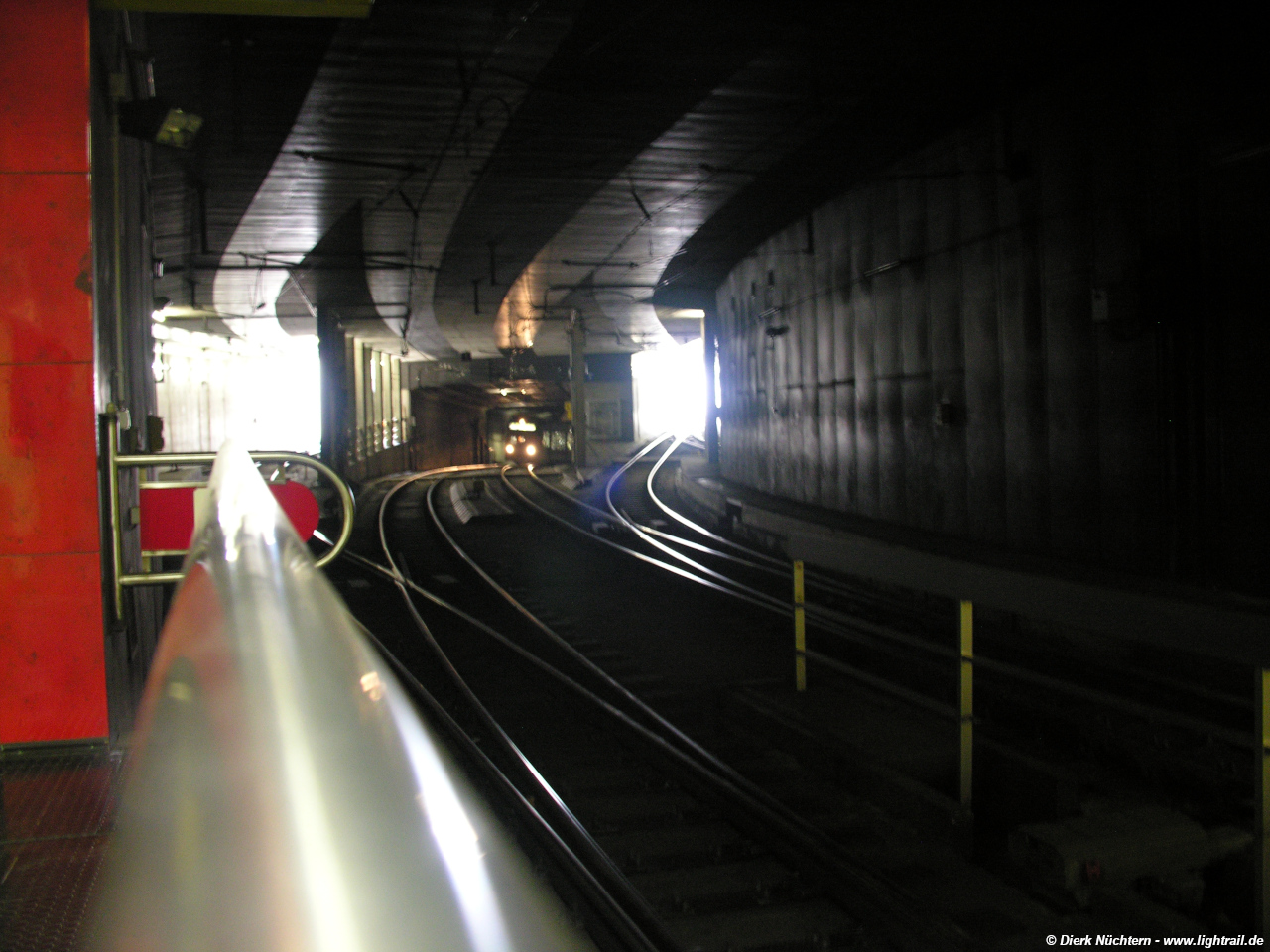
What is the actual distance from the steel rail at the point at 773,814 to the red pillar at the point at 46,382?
280 cm

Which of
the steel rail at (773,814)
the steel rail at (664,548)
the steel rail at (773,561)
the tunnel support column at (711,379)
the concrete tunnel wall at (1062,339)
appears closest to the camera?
the steel rail at (773,814)

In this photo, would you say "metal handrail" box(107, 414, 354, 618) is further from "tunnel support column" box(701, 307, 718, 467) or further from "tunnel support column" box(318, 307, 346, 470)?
"tunnel support column" box(318, 307, 346, 470)

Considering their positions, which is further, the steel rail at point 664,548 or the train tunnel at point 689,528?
the steel rail at point 664,548

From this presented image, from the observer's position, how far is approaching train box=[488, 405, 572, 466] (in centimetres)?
4138

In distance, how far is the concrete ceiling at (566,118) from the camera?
7.79 meters

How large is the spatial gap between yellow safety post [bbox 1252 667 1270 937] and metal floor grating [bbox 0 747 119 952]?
363 cm

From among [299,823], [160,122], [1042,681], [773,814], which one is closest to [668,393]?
[160,122]

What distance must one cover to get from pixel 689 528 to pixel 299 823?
15.8m

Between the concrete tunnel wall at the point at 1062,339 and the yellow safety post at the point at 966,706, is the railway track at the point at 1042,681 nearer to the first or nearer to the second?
the yellow safety post at the point at 966,706

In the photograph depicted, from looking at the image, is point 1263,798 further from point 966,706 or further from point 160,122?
point 160,122

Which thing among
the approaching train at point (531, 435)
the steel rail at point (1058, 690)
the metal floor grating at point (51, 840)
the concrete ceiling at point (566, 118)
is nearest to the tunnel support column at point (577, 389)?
the concrete ceiling at point (566, 118)

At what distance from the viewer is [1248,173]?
689 cm

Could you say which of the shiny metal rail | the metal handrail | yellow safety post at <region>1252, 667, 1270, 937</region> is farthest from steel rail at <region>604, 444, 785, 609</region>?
the shiny metal rail

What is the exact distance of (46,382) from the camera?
3.22 metres
